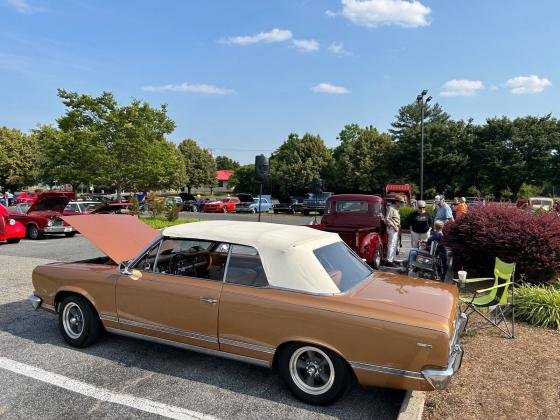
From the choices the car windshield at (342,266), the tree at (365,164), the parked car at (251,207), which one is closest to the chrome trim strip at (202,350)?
the car windshield at (342,266)

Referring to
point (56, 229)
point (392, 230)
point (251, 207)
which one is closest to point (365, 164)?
point (251, 207)

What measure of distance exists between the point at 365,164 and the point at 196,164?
98.5 ft

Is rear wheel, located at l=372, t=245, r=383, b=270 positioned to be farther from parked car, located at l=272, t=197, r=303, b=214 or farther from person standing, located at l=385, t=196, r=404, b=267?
parked car, located at l=272, t=197, r=303, b=214

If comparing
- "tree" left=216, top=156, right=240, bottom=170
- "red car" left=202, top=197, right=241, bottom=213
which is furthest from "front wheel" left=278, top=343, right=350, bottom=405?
"tree" left=216, top=156, right=240, bottom=170

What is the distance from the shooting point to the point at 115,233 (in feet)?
18.6

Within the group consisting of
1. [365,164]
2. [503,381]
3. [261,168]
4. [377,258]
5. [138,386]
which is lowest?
[138,386]

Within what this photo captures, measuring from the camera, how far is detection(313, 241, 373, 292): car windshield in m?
3.95

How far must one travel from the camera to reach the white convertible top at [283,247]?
12.3 feet

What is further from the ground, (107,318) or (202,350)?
(107,318)

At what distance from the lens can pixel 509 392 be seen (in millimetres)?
3734

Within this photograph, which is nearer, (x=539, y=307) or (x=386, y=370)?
(x=386, y=370)

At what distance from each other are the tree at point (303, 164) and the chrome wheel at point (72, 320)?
44.7 m

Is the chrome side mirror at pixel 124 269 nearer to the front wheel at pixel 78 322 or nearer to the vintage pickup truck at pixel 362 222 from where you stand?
the front wheel at pixel 78 322

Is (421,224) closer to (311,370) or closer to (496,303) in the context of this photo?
(496,303)
